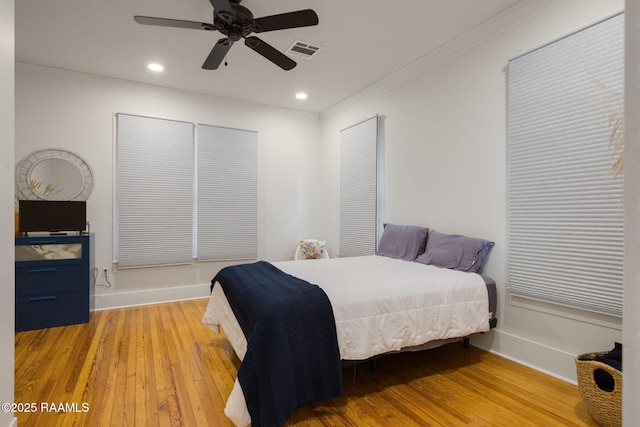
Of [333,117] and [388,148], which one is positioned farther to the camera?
[333,117]

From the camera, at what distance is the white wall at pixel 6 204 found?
154cm

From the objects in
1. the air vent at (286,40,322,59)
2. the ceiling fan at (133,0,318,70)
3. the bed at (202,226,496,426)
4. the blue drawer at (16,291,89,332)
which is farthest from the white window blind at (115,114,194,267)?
the ceiling fan at (133,0,318,70)

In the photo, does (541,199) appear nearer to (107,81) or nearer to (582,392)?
(582,392)

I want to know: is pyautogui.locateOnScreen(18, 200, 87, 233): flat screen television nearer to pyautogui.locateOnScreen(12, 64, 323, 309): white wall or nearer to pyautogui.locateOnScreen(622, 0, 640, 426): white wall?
pyautogui.locateOnScreen(12, 64, 323, 309): white wall

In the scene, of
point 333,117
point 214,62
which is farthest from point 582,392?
point 333,117

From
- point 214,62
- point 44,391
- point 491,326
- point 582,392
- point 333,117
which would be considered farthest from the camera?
point 333,117

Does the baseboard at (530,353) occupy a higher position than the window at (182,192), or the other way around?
the window at (182,192)

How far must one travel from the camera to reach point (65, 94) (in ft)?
12.8

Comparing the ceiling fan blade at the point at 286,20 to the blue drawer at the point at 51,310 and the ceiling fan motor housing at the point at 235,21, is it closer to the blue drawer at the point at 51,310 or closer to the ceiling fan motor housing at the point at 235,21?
the ceiling fan motor housing at the point at 235,21

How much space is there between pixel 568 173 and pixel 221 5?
2.67 metres

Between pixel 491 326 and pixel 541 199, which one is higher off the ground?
pixel 541 199

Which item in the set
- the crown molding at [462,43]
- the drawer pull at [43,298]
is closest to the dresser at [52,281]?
the drawer pull at [43,298]

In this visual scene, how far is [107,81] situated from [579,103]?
4.88 m

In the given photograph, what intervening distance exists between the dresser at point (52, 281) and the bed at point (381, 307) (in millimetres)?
1718
